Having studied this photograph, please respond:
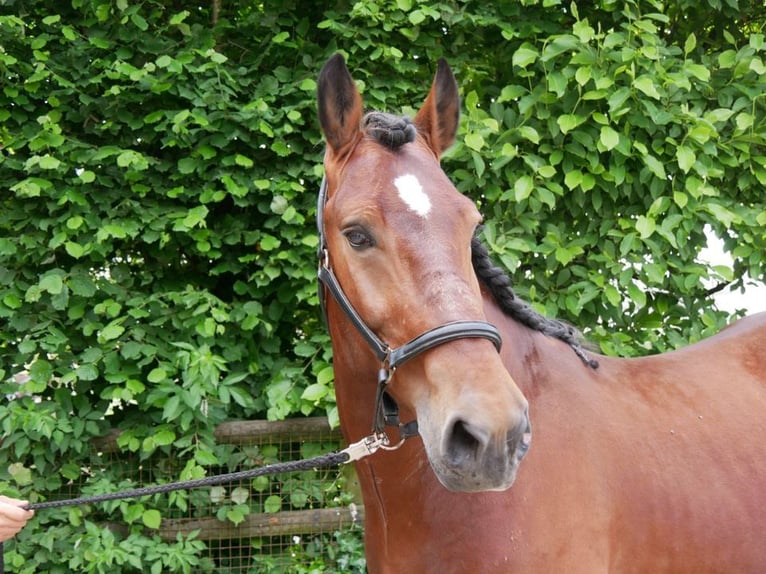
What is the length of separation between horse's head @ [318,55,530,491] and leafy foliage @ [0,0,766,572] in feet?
5.31

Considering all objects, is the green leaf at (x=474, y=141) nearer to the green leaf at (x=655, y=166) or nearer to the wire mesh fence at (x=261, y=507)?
the green leaf at (x=655, y=166)

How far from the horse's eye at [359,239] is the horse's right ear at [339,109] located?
0.38m

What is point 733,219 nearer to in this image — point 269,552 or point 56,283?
point 269,552

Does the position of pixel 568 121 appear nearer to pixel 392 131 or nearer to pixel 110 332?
pixel 392 131

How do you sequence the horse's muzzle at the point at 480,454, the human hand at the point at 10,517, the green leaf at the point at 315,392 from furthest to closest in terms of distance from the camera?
the green leaf at the point at 315,392
the human hand at the point at 10,517
the horse's muzzle at the point at 480,454

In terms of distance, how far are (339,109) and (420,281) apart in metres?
0.71

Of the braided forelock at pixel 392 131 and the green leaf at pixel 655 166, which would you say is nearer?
the braided forelock at pixel 392 131

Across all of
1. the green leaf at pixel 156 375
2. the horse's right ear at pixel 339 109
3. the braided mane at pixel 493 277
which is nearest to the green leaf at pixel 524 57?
the braided mane at pixel 493 277

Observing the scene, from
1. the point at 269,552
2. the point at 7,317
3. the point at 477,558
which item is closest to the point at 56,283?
the point at 7,317

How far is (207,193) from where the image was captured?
3.94 m

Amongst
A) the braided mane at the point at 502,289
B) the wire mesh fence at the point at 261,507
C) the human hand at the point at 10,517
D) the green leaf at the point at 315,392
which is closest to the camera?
the human hand at the point at 10,517

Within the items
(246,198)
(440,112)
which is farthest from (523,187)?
(246,198)

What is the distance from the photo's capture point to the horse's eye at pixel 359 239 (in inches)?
78.6

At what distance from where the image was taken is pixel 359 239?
201 centimetres
